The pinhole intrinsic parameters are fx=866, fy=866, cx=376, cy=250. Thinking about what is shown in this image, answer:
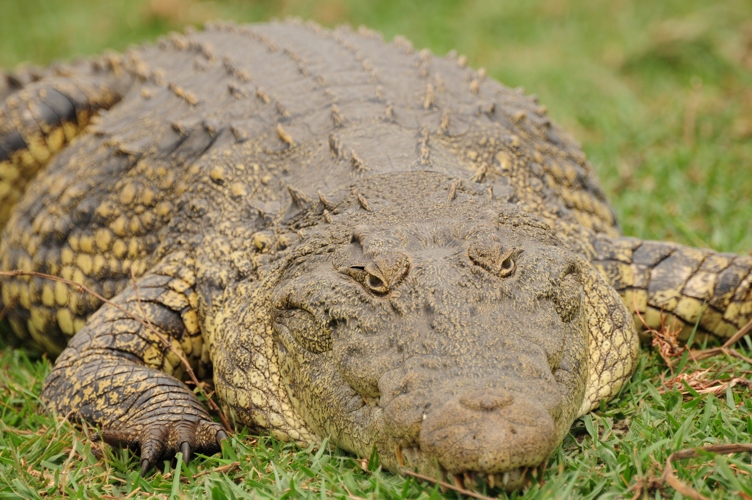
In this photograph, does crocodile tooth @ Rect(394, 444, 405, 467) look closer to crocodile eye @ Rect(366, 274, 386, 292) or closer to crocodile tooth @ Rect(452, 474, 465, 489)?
crocodile tooth @ Rect(452, 474, 465, 489)

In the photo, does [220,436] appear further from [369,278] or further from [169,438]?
[369,278]

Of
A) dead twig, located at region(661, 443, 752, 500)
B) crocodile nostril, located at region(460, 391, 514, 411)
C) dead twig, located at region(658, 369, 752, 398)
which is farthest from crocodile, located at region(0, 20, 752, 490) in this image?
dead twig, located at region(661, 443, 752, 500)

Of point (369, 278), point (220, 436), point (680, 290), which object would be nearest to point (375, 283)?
point (369, 278)

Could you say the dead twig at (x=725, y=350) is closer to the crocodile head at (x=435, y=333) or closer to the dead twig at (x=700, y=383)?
the dead twig at (x=700, y=383)

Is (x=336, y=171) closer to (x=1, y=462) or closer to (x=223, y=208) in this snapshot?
(x=223, y=208)

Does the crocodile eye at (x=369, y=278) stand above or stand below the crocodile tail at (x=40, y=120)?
below

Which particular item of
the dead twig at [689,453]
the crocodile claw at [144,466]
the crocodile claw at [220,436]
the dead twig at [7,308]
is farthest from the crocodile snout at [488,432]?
the dead twig at [7,308]

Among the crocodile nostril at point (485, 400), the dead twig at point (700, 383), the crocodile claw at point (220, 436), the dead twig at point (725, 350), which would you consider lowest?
the crocodile claw at point (220, 436)
